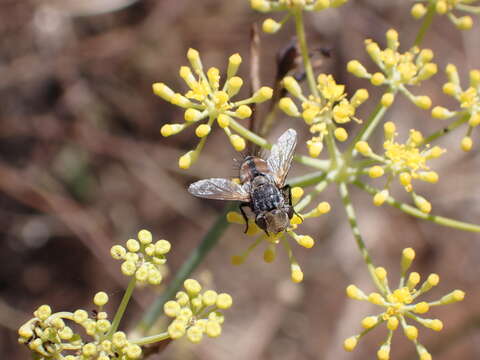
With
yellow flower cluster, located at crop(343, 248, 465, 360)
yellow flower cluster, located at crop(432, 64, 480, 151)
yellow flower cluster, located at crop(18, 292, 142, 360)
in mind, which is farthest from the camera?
yellow flower cluster, located at crop(432, 64, 480, 151)

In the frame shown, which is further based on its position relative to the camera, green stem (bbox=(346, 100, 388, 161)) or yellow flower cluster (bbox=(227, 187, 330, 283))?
green stem (bbox=(346, 100, 388, 161))

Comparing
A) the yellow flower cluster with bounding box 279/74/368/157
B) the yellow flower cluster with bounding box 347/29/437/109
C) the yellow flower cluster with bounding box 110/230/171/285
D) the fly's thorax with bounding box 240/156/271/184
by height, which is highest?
the yellow flower cluster with bounding box 347/29/437/109

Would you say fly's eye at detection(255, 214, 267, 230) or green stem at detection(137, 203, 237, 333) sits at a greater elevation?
fly's eye at detection(255, 214, 267, 230)

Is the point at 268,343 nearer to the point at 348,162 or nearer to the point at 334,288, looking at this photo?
the point at 334,288

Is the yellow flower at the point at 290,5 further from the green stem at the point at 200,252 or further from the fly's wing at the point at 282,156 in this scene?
the green stem at the point at 200,252

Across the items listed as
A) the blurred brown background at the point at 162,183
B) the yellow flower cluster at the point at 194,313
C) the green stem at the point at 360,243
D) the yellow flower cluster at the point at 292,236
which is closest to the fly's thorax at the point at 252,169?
the yellow flower cluster at the point at 292,236

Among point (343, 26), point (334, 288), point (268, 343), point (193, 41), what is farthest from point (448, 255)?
point (193, 41)

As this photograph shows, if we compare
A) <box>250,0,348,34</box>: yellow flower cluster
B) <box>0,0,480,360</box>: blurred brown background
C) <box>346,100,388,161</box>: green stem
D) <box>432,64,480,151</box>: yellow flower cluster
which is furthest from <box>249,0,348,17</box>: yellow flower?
<box>0,0,480,360</box>: blurred brown background

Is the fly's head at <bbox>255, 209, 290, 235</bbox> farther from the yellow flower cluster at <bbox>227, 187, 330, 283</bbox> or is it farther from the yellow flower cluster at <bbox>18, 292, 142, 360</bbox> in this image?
the yellow flower cluster at <bbox>18, 292, 142, 360</bbox>
